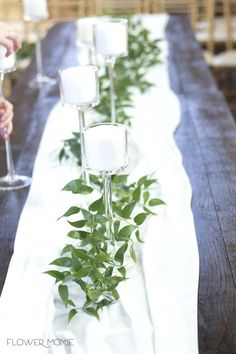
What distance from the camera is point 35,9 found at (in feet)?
9.02

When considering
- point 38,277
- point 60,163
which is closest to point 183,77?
point 60,163

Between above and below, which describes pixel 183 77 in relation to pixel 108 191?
below

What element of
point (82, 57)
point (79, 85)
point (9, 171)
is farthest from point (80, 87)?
point (82, 57)

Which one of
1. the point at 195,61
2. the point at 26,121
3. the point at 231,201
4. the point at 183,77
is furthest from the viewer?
the point at 195,61

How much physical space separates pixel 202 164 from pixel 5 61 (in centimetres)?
54

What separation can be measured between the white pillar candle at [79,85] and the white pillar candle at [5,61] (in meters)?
0.14

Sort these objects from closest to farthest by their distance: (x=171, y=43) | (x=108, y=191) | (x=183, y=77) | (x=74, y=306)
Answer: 1. (x=74, y=306)
2. (x=108, y=191)
3. (x=183, y=77)
4. (x=171, y=43)

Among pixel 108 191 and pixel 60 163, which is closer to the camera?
pixel 108 191

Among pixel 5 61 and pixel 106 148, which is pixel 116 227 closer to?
pixel 106 148

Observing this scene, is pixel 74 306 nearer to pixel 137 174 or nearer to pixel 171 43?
pixel 137 174

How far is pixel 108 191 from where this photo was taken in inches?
50.3

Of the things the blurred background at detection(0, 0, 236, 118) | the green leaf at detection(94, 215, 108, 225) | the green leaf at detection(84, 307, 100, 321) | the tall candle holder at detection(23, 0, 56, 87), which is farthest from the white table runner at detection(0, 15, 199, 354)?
the blurred background at detection(0, 0, 236, 118)

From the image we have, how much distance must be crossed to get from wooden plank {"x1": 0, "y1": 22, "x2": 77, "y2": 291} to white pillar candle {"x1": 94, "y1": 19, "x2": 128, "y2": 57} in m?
0.32

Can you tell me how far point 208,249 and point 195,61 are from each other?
5.47 ft
